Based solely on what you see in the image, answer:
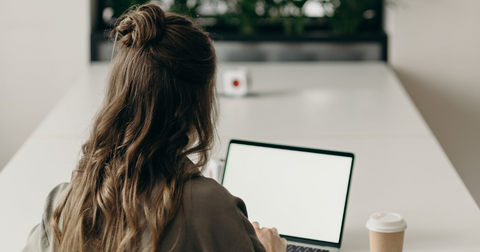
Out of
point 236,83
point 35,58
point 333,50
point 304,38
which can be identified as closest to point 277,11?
point 304,38

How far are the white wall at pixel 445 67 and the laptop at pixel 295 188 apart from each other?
1743 millimetres

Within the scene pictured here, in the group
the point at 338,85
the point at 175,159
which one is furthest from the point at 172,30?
the point at 338,85

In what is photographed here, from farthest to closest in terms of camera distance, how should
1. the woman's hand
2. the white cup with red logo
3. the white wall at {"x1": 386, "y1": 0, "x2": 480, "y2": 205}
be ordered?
the white wall at {"x1": 386, "y1": 0, "x2": 480, "y2": 205} → the white cup with red logo → the woman's hand

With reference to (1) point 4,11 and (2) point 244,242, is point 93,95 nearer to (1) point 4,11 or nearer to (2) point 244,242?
(1) point 4,11

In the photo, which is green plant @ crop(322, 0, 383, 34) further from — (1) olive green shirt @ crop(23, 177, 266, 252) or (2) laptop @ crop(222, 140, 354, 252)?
(1) olive green shirt @ crop(23, 177, 266, 252)

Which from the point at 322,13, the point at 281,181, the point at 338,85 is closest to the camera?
the point at 281,181

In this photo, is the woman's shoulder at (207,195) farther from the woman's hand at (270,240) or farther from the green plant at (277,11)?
the green plant at (277,11)

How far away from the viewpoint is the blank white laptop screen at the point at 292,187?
1006 mm

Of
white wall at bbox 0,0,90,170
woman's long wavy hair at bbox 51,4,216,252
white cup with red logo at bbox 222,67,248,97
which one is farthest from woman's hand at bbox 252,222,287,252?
white wall at bbox 0,0,90,170

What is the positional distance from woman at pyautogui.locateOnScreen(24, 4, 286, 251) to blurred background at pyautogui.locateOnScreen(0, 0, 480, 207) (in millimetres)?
Result: 1904

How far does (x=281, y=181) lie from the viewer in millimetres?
1067

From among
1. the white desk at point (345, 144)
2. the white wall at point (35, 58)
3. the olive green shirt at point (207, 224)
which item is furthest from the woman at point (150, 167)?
the white wall at point (35, 58)

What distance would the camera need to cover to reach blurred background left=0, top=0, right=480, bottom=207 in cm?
257

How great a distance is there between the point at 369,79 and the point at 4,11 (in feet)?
6.07
